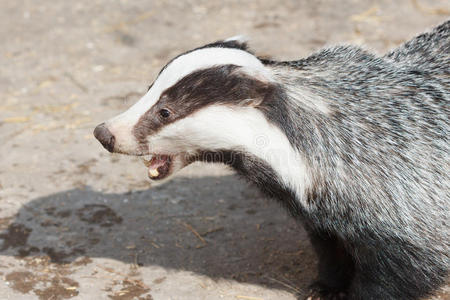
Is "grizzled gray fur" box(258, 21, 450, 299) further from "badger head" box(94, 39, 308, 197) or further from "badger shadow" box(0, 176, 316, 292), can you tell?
"badger shadow" box(0, 176, 316, 292)

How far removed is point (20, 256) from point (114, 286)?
0.87 m

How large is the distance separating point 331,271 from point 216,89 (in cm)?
172

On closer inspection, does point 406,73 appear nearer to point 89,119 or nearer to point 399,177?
point 399,177

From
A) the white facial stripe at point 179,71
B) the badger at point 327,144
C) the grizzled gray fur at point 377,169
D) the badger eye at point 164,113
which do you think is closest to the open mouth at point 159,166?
the badger at point 327,144

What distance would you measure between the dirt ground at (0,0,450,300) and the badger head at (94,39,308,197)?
4.30 ft

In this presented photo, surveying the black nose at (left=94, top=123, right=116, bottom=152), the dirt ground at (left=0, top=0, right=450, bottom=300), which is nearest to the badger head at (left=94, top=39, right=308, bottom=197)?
the black nose at (left=94, top=123, right=116, bottom=152)

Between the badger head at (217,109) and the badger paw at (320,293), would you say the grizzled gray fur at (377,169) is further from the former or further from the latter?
the badger paw at (320,293)

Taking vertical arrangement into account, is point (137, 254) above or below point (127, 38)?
below

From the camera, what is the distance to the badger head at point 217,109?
369 cm

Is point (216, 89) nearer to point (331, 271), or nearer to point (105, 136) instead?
point (105, 136)

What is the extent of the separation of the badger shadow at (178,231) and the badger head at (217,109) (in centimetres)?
116

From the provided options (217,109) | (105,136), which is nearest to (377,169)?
(217,109)

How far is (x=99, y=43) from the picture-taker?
8633 mm

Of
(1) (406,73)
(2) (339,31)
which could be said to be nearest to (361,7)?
(2) (339,31)
